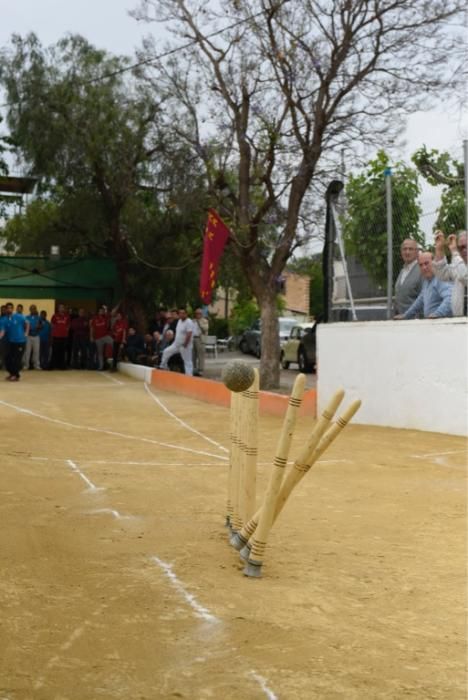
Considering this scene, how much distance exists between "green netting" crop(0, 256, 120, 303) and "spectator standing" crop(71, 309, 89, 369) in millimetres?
1180

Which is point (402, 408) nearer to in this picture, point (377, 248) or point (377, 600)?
point (377, 248)

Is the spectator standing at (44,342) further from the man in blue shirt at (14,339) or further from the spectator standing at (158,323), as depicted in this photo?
the man in blue shirt at (14,339)

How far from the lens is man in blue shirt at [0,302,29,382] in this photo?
77.9 ft

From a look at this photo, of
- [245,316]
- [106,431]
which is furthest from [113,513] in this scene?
[245,316]

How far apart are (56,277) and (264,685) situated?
1058 inches

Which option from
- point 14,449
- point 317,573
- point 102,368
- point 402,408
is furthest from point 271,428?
point 102,368

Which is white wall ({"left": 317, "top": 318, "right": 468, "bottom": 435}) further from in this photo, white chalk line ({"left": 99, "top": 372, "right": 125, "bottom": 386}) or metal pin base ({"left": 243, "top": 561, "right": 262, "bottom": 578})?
white chalk line ({"left": 99, "top": 372, "right": 125, "bottom": 386})

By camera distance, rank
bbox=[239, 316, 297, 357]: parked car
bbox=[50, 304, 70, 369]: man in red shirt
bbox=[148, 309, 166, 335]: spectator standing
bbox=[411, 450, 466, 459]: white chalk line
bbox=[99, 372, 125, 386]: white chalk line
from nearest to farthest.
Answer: bbox=[411, 450, 466, 459]: white chalk line → bbox=[99, 372, 125, 386]: white chalk line → bbox=[50, 304, 70, 369]: man in red shirt → bbox=[148, 309, 166, 335]: spectator standing → bbox=[239, 316, 297, 357]: parked car

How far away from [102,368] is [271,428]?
15443 millimetres

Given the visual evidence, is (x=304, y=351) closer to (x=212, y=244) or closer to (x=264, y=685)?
(x=212, y=244)

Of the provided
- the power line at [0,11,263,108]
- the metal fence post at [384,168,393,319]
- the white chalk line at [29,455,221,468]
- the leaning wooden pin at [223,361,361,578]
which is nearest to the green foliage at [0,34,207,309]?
the power line at [0,11,263,108]

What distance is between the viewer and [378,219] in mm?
13805

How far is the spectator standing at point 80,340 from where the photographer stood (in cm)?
2917

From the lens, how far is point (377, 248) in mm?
13883
